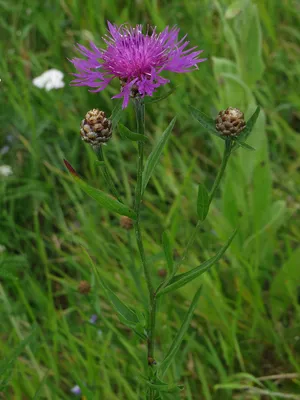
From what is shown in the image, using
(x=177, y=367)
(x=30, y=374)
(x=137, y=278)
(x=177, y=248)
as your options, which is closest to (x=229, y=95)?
(x=177, y=248)

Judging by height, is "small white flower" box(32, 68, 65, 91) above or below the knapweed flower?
above

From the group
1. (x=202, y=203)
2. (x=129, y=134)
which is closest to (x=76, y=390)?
(x=202, y=203)

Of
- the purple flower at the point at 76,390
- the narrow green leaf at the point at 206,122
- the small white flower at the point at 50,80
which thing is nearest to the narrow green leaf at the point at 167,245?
the narrow green leaf at the point at 206,122

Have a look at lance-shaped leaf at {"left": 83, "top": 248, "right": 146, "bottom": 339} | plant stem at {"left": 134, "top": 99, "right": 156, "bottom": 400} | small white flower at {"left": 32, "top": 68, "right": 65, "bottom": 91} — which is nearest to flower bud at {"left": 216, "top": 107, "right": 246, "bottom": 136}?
plant stem at {"left": 134, "top": 99, "right": 156, "bottom": 400}

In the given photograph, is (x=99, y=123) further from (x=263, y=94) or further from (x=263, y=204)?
(x=263, y=94)

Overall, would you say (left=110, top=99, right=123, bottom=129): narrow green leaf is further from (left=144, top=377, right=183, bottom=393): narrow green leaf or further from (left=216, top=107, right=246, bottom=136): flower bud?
(left=144, top=377, right=183, bottom=393): narrow green leaf

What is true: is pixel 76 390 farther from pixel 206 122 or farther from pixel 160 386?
pixel 206 122
